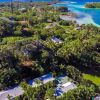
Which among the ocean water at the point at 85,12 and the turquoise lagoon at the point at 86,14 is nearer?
the turquoise lagoon at the point at 86,14

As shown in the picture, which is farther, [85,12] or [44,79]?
[85,12]

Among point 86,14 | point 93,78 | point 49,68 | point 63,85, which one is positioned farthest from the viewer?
point 86,14

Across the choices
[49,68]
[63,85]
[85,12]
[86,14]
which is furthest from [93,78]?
[85,12]

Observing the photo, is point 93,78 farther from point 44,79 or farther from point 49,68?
point 44,79

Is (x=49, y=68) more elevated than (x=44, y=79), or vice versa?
(x=49, y=68)

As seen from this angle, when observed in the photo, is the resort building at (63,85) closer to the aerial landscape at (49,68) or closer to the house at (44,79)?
the aerial landscape at (49,68)

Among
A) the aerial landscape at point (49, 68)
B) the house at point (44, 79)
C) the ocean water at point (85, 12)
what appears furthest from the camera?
the ocean water at point (85, 12)

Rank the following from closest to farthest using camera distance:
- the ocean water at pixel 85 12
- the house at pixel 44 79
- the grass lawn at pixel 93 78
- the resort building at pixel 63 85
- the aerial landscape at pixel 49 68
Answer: the aerial landscape at pixel 49 68 < the resort building at pixel 63 85 < the house at pixel 44 79 < the grass lawn at pixel 93 78 < the ocean water at pixel 85 12

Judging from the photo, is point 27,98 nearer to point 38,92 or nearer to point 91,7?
point 38,92

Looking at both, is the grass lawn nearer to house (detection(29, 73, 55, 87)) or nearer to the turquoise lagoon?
house (detection(29, 73, 55, 87))

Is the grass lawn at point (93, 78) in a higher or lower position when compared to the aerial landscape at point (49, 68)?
lower

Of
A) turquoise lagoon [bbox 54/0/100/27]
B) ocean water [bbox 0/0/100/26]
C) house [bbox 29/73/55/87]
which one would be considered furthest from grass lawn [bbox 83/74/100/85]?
ocean water [bbox 0/0/100/26]

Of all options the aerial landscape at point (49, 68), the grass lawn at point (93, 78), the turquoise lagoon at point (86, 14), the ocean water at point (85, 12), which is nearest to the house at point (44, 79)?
the aerial landscape at point (49, 68)
